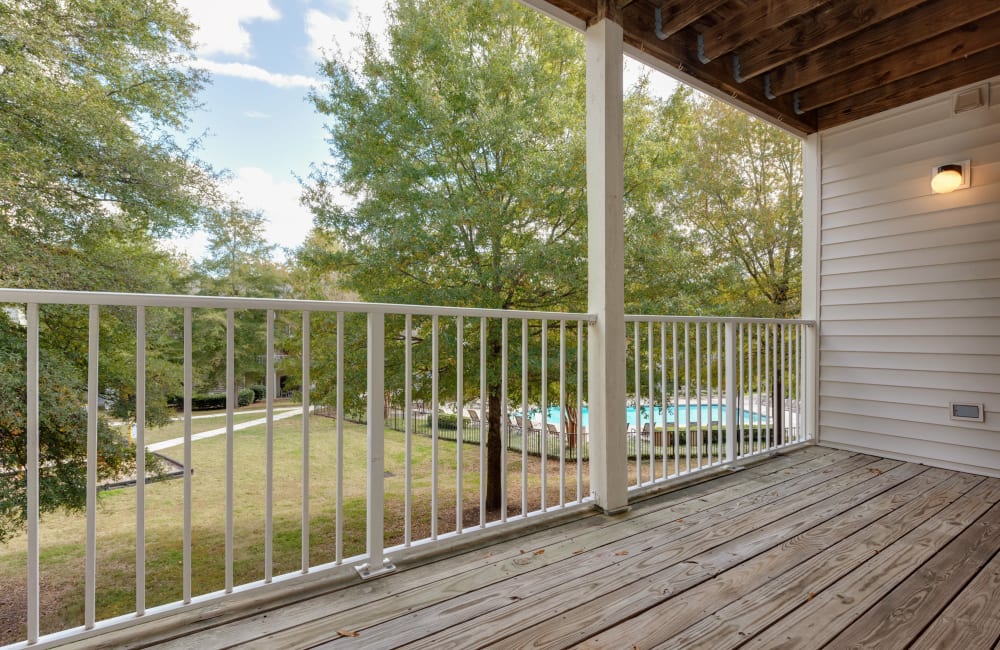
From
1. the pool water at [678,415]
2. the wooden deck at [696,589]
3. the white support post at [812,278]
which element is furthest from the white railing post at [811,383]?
the wooden deck at [696,589]

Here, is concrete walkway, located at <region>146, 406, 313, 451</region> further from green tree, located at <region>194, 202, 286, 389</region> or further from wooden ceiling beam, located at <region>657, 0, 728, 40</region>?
wooden ceiling beam, located at <region>657, 0, 728, 40</region>

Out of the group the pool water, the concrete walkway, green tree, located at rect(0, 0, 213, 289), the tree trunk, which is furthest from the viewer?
the concrete walkway

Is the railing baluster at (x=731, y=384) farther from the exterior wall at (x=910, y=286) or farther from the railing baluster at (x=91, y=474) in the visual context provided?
the railing baluster at (x=91, y=474)

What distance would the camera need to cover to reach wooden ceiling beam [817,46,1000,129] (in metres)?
2.86

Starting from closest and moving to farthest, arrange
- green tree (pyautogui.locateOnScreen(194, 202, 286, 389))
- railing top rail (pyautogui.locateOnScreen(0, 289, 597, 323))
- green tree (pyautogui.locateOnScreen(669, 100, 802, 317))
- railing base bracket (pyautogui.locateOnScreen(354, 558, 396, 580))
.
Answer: railing top rail (pyautogui.locateOnScreen(0, 289, 597, 323)) < railing base bracket (pyautogui.locateOnScreen(354, 558, 396, 580)) < green tree (pyautogui.locateOnScreen(194, 202, 286, 389)) < green tree (pyautogui.locateOnScreen(669, 100, 802, 317))

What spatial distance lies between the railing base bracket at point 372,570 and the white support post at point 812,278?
3.43 metres

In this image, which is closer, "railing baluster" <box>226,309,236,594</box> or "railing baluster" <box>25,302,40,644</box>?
"railing baluster" <box>25,302,40,644</box>

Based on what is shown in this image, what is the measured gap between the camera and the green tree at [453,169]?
468 centimetres

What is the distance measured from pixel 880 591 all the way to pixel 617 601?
0.89 metres

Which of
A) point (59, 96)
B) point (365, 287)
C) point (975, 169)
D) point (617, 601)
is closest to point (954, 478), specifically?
point (975, 169)

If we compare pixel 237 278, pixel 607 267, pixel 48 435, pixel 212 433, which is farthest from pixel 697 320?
pixel 212 433

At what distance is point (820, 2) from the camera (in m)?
2.35

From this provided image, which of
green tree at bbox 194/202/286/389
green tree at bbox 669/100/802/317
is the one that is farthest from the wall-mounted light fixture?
green tree at bbox 194/202/286/389

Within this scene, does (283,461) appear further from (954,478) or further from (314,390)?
(954,478)
